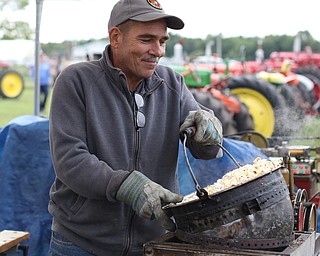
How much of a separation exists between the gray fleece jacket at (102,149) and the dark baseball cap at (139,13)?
6.2 inches

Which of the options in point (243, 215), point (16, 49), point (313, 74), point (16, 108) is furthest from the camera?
point (16, 49)

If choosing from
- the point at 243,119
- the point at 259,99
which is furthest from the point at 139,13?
the point at 259,99

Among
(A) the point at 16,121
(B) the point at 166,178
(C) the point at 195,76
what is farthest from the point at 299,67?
(B) the point at 166,178

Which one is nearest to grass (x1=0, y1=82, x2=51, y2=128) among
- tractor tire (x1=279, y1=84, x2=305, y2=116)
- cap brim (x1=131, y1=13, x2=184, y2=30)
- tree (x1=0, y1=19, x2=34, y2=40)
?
tree (x1=0, y1=19, x2=34, y2=40)

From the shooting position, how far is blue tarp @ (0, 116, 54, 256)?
15.1 feet

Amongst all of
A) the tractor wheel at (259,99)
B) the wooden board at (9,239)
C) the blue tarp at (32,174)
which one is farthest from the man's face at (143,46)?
the tractor wheel at (259,99)

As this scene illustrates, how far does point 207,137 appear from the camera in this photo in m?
2.41

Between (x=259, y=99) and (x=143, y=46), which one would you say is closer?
(x=143, y=46)

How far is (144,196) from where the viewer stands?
7.16ft

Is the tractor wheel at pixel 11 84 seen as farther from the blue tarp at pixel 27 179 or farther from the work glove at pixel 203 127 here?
the work glove at pixel 203 127

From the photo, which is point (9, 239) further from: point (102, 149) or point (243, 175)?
point (243, 175)

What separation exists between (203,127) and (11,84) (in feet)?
65.3

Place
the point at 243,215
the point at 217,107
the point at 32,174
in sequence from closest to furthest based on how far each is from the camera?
1. the point at 243,215
2. the point at 32,174
3. the point at 217,107

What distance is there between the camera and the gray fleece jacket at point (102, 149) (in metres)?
2.35
